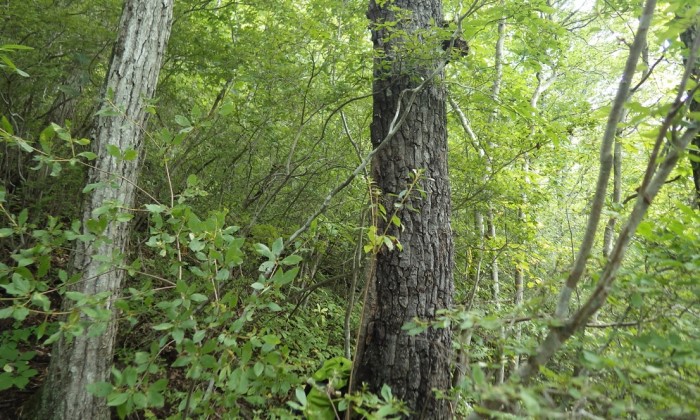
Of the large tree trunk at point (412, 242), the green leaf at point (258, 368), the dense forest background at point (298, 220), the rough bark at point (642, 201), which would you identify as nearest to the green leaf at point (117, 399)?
the dense forest background at point (298, 220)

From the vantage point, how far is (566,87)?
9773 millimetres

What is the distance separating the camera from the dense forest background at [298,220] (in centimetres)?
107

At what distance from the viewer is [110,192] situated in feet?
8.33

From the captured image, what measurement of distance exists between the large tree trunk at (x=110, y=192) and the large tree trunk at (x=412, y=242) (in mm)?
1608

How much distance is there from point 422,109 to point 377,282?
1.25m

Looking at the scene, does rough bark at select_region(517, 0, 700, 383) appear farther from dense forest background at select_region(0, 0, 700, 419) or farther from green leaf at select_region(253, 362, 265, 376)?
green leaf at select_region(253, 362, 265, 376)

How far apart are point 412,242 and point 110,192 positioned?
2.01m

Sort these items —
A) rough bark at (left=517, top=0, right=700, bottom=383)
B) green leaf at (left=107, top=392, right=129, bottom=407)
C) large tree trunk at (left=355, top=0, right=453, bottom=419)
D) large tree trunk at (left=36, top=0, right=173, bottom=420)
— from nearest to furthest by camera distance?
1. rough bark at (left=517, top=0, right=700, bottom=383)
2. green leaf at (left=107, top=392, right=129, bottom=407)
3. large tree trunk at (left=355, top=0, right=453, bottom=419)
4. large tree trunk at (left=36, top=0, right=173, bottom=420)

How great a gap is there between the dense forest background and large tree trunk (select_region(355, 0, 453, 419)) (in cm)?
6

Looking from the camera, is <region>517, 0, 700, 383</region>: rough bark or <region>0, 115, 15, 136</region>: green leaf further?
<region>0, 115, 15, 136</region>: green leaf

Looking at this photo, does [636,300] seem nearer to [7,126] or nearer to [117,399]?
[117,399]

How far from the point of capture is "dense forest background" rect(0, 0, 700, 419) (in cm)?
107

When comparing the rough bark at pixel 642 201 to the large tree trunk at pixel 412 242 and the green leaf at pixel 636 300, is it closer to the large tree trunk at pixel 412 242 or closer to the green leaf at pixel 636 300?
the green leaf at pixel 636 300

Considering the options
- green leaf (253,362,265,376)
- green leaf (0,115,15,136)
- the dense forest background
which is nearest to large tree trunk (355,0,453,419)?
the dense forest background
